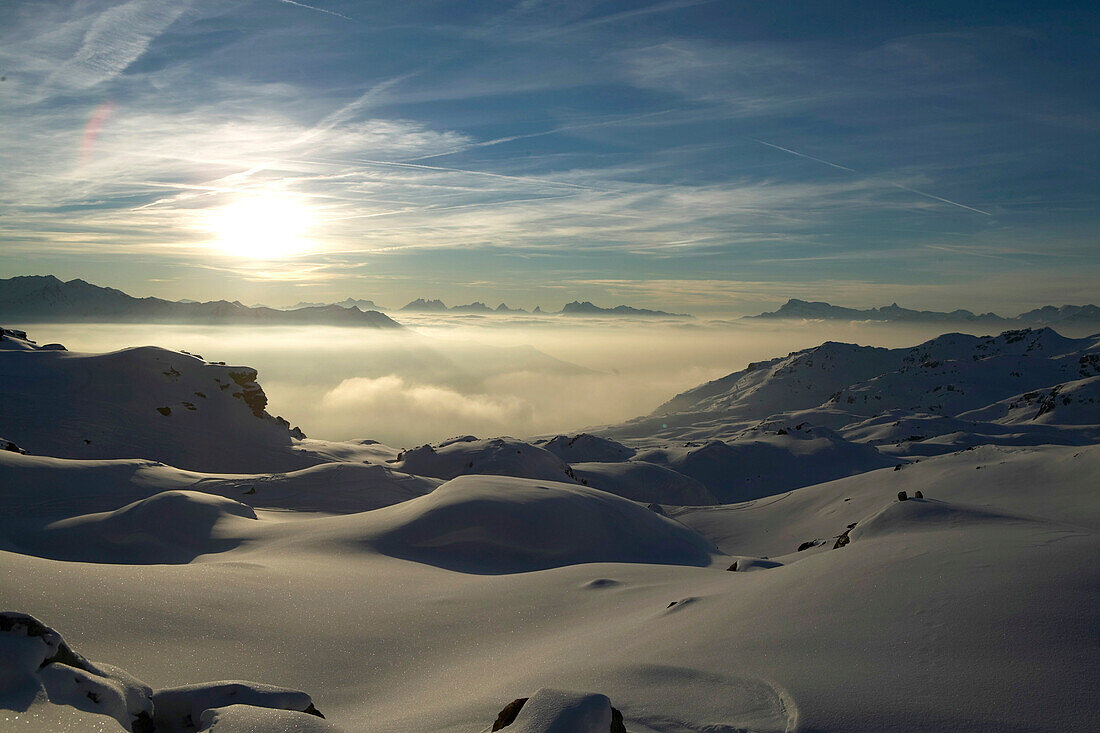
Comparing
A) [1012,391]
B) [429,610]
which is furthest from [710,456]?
[1012,391]

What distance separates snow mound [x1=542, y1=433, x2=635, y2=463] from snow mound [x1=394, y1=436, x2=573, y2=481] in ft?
103

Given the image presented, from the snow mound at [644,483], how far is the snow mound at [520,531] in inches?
1561

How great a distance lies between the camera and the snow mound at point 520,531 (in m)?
22.5

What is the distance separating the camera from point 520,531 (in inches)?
974

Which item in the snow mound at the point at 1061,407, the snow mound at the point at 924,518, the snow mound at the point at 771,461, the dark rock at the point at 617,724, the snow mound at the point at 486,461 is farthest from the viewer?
the snow mound at the point at 1061,407

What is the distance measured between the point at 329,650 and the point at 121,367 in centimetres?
6006

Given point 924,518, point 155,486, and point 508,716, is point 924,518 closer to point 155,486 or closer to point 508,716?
point 508,716

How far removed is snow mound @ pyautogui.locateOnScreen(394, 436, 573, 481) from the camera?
190 ft

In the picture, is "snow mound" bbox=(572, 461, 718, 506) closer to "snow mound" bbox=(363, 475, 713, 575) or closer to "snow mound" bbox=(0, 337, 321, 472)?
"snow mound" bbox=(0, 337, 321, 472)

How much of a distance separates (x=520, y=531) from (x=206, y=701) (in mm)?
18179

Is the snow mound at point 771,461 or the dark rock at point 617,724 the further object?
the snow mound at point 771,461

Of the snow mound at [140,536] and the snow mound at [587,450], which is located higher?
the snow mound at [140,536]

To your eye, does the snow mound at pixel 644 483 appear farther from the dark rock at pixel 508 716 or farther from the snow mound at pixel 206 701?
the dark rock at pixel 508 716

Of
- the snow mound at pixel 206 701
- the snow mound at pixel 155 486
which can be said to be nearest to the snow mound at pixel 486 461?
the snow mound at pixel 155 486
